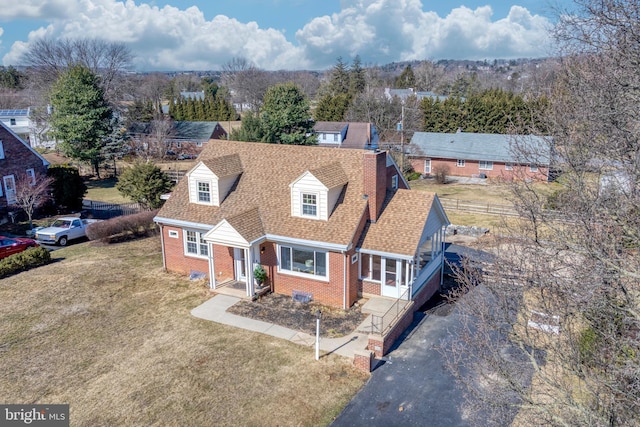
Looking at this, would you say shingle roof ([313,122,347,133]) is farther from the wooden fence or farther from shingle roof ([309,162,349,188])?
shingle roof ([309,162,349,188])

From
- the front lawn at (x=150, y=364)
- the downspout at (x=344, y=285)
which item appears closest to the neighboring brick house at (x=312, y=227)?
the downspout at (x=344, y=285)

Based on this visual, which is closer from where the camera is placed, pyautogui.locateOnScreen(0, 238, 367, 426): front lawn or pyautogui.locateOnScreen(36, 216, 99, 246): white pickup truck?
pyautogui.locateOnScreen(0, 238, 367, 426): front lawn

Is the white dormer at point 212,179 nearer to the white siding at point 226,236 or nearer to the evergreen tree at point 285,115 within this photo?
the white siding at point 226,236

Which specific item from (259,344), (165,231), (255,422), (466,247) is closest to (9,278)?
(165,231)

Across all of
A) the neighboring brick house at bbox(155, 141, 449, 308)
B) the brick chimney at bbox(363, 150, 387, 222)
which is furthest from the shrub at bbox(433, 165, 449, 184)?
the brick chimney at bbox(363, 150, 387, 222)

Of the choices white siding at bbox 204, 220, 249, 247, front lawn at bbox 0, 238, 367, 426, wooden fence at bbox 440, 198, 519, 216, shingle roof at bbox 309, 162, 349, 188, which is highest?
shingle roof at bbox 309, 162, 349, 188

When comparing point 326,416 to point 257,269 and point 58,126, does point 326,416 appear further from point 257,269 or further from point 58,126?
point 58,126

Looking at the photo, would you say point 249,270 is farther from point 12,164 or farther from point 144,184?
point 12,164

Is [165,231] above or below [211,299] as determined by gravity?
above
